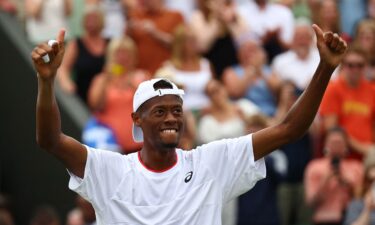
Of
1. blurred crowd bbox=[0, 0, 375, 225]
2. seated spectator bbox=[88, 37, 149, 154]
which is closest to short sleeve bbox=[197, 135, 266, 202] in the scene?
blurred crowd bbox=[0, 0, 375, 225]

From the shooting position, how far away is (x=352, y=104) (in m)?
12.6

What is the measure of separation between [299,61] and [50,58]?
7.09m

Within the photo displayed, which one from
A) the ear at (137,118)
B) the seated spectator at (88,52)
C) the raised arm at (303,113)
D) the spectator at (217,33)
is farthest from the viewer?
the spectator at (217,33)

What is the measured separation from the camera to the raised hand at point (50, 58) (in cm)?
654

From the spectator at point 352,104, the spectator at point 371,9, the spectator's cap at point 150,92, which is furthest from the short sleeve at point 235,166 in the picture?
the spectator at point 371,9

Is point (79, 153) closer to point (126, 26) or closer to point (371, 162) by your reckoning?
point (371, 162)

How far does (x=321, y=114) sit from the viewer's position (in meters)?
12.6

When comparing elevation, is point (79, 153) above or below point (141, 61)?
below

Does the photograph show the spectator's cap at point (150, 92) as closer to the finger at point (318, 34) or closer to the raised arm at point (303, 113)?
the raised arm at point (303, 113)

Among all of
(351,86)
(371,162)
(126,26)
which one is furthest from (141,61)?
(371,162)

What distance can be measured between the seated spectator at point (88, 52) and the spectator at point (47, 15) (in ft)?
2.13

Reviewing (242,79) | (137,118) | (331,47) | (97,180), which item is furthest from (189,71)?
(331,47)

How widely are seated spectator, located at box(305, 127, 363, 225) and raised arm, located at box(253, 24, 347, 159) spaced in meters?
4.57

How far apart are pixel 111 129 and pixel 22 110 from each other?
2.37 metres
